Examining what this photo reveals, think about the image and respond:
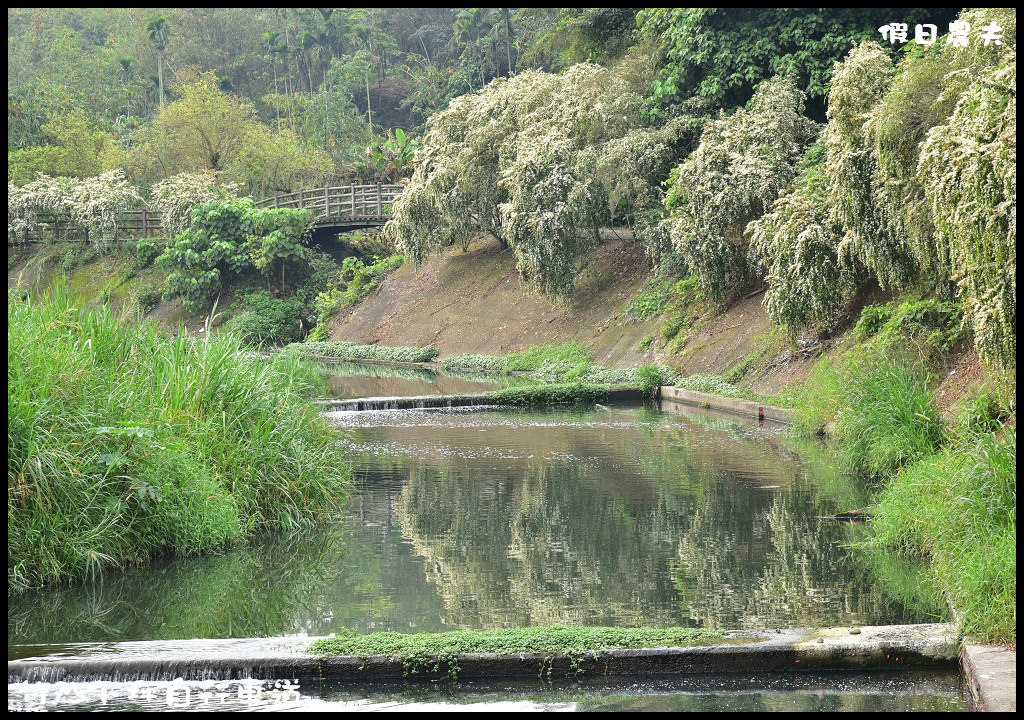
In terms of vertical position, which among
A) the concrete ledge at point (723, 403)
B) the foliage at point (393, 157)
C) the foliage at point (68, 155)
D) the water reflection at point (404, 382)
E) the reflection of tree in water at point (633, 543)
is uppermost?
the foliage at point (68, 155)

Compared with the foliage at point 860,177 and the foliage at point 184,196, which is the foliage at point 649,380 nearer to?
the foliage at point 860,177

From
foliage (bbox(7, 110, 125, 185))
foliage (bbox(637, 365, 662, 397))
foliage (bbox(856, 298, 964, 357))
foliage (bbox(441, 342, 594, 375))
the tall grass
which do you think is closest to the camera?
the tall grass

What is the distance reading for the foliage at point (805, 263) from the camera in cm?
1911

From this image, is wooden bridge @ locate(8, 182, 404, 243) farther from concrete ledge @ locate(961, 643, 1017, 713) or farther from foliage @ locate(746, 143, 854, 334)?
concrete ledge @ locate(961, 643, 1017, 713)

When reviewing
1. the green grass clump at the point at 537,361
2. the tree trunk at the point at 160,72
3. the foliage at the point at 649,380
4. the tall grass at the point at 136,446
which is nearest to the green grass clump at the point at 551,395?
the foliage at the point at 649,380

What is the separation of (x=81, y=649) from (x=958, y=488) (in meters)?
5.45

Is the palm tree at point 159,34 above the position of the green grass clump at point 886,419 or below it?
above

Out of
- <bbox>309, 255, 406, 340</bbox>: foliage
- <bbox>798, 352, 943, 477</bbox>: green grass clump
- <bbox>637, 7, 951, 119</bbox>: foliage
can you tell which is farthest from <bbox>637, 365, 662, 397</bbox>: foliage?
<bbox>309, 255, 406, 340</bbox>: foliage

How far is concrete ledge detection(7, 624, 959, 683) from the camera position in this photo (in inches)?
234

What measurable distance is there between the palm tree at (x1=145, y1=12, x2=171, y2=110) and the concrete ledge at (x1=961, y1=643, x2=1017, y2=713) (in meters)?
65.4

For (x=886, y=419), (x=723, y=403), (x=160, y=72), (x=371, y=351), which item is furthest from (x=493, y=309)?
(x=160, y=72)

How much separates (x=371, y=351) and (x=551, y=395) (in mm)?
14826

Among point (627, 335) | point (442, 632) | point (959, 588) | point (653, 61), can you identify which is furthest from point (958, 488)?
point (653, 61)

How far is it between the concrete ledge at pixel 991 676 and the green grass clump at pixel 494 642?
1.27 m
